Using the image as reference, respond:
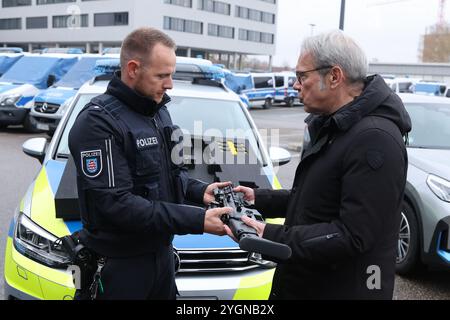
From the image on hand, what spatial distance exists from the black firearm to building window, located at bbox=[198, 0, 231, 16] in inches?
2654

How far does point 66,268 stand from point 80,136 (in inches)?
45.7

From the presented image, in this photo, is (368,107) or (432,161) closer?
(368,107)

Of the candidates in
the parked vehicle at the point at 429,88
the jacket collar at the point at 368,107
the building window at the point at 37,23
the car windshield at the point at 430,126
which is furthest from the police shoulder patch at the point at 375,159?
the building window at the point at 37,23

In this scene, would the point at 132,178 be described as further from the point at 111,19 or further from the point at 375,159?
the point at 111,19

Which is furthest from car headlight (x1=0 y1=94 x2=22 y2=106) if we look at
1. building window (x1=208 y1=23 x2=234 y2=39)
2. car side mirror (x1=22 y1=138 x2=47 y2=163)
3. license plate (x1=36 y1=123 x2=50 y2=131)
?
building window (x1=208 y1=23 x2=234 y2=39)

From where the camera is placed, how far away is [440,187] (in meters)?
4.07

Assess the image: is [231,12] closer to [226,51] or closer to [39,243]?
[226,51]

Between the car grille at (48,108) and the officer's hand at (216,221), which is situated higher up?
the officer's hand at (216,221)

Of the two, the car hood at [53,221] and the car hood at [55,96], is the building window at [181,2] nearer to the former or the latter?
the car hood at [55,96]

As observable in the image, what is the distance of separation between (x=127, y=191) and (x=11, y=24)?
82.3 meters

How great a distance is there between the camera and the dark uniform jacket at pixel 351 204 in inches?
67.2

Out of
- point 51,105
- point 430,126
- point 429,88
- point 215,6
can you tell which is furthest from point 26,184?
point 215,6

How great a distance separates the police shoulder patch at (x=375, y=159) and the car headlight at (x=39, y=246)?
1.86 meters
